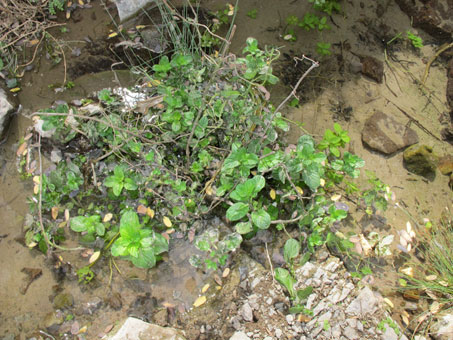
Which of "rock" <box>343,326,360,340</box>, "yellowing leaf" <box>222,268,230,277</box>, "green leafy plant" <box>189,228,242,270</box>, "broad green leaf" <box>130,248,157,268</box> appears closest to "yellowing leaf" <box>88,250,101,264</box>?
"broad green leaf" <box>130,248,157,268</box>

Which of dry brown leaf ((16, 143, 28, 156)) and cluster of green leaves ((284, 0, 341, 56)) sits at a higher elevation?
cluster of green leaves ((284, 0, 341, 56))

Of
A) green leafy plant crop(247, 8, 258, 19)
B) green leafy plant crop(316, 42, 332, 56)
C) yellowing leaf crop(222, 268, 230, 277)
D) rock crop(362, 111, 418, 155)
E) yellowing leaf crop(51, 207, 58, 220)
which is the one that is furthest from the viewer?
green leafy plant crop(247, 8, 258, 19)

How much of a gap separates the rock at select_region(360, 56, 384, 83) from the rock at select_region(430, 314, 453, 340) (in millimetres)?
1743

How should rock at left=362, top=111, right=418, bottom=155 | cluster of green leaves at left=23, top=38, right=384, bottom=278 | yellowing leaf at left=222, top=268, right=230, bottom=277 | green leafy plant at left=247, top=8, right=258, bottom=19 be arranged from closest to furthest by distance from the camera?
cluster of green leaves at left=23, top=38, right=384, bottom=278 → yellowing leaf at left=222, top=268, right=230, bottom=277 → rock at left=362, top=111, right=418, bottom=155 → green leafy plant at left=247, top=8, right=258, bottom=19

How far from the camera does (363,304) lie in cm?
194

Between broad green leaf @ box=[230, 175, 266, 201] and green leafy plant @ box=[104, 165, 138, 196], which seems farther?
green leafy plant @ box=[104, 165, 138, 196]

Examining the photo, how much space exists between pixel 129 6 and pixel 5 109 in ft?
3.97

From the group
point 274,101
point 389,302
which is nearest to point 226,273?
point 389,302

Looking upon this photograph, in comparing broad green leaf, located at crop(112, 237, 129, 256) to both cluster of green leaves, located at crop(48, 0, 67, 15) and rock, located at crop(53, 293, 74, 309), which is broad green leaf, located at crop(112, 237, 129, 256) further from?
cluster of green leaves, located at crop(48, 0, 67, 15)

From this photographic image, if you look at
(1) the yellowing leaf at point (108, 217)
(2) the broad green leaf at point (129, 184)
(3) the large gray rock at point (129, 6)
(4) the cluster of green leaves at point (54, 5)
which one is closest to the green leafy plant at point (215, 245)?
(2) the broad green leaf at point (129, 184)

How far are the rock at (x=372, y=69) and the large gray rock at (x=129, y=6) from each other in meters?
1.76

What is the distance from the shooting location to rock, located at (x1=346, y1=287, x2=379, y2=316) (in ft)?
6.30

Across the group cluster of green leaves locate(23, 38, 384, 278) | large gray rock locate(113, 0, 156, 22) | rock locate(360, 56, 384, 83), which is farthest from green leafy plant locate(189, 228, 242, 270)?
large gray rock locate(113, 0, 156, 22)

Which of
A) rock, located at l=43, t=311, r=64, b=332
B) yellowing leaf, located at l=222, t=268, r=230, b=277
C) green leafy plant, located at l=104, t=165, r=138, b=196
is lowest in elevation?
rock, located at l=43, t=311, r=64, b=332
